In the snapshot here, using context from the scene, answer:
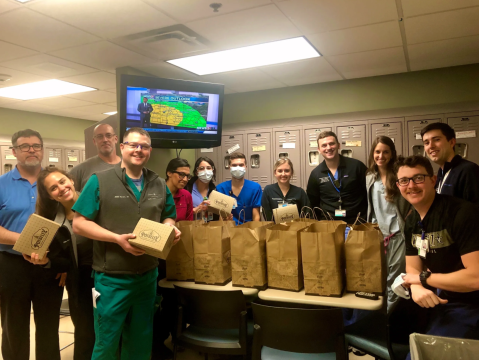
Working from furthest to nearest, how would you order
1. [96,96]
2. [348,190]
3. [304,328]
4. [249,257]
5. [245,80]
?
[96,96], [245,80], [348,190], [249,257], [304,328]

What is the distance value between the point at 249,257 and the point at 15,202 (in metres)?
1.62

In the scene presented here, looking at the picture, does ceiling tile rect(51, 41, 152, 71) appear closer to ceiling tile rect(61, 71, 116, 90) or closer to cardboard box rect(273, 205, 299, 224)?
ceiling tile rect(61, 71, 116, 90)

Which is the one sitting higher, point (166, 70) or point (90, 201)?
point (166, 70)

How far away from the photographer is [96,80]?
445cm

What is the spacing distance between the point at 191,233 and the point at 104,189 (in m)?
0.57

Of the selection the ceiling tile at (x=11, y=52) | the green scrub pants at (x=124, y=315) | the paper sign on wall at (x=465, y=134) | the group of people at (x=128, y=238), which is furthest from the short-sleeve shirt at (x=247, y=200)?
the paper sign on wall at (x=465, y=134)

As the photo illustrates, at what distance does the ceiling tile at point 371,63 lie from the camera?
3.71 metres

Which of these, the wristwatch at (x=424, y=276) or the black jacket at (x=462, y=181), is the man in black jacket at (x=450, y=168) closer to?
the black jacket at (x=462, y=181)

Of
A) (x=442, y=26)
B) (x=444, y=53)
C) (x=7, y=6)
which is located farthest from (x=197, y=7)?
(x=444, y=53)

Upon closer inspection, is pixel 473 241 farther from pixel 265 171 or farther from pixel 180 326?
pixel 265 171

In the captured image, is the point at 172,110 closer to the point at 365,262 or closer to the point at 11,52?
the point at 11,52

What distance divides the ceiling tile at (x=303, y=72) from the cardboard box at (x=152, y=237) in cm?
277

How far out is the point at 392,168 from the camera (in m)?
2.94

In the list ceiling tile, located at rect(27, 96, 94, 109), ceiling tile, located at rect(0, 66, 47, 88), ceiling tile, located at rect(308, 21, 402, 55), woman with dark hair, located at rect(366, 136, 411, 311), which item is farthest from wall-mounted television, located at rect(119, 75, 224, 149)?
ceiling tile, located at rect(27, 96, 94, 109)
